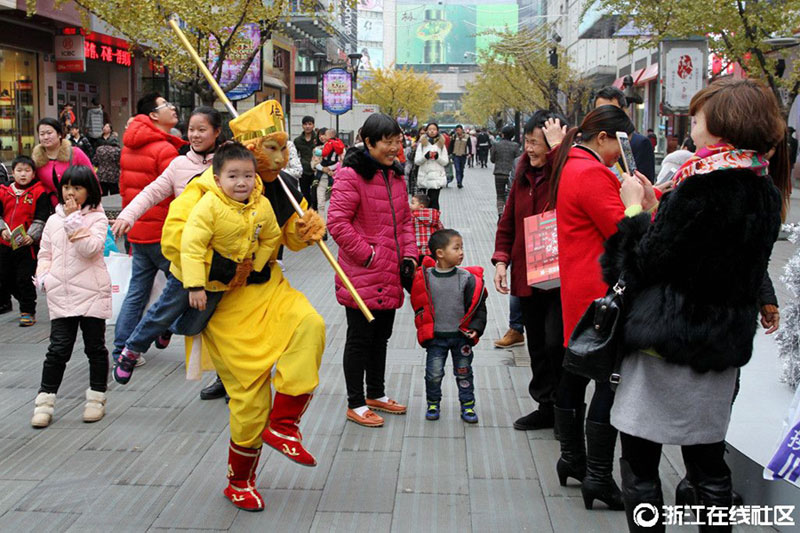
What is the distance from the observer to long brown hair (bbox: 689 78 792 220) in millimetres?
3184

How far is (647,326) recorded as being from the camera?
10.5 ft

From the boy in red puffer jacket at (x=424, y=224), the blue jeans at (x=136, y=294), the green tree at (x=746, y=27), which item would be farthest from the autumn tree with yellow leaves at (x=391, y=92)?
the blue jeans at (x=136, y=294)

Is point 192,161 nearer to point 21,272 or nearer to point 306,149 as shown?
point 21,272

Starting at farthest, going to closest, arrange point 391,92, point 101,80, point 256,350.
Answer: point 391,92, point 101,80, point 256,350

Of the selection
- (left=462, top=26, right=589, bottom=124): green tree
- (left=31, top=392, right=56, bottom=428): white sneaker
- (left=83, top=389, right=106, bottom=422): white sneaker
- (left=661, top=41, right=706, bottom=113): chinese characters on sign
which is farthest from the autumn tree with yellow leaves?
(left=31, top=392, right=56, bottom=428): white sneaker

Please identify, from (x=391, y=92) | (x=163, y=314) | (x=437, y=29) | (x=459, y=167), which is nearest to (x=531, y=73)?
(x=459, y=167)

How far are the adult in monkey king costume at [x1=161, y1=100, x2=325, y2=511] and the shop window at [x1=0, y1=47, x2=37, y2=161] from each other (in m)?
18.8

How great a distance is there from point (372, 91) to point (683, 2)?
1772 inches

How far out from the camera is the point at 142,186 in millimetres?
6699

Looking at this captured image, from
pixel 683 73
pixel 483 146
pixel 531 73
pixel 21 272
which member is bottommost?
pixel 21 272

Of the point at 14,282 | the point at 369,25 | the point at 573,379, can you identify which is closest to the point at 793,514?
the point at 573,379

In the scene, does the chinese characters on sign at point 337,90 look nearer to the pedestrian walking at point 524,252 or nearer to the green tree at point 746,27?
the green tree at point 746,27

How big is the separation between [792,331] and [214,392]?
3.56 meters

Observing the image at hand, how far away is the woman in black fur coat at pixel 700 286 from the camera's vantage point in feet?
10.2
